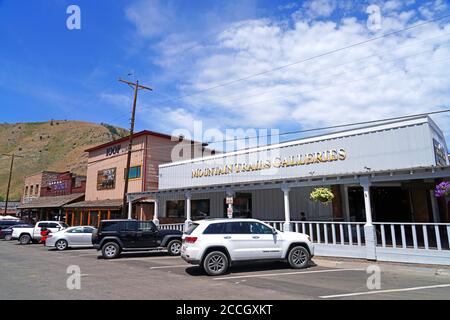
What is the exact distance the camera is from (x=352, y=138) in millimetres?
16281

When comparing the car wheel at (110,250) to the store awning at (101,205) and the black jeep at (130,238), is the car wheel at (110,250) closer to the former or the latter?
the black jeep at (130,238)

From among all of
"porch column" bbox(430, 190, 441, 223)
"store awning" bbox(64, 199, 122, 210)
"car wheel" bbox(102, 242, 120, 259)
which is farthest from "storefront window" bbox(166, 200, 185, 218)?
"porch column" bbox(430, 190, 441, 223)

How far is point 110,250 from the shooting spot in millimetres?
15477

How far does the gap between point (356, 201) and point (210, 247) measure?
430 inches

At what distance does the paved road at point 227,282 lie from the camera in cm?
763

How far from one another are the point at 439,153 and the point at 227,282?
1187 cm

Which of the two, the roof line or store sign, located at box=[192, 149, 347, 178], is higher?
the roof line

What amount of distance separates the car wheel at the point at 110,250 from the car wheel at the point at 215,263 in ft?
22.3

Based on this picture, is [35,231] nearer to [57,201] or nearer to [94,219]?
[94,219]

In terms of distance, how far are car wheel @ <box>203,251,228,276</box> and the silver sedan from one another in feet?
40.2

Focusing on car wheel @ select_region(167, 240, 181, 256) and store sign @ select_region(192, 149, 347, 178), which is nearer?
car wheel @ select_region(167, 240, 181, 256)

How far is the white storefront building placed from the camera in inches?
501

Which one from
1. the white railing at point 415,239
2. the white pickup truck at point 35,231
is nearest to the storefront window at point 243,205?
the white railing at point 415,239

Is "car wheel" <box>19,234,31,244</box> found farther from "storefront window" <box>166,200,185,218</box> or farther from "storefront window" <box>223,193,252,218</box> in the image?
"storefront window" <box>223,193,252,218</box>
